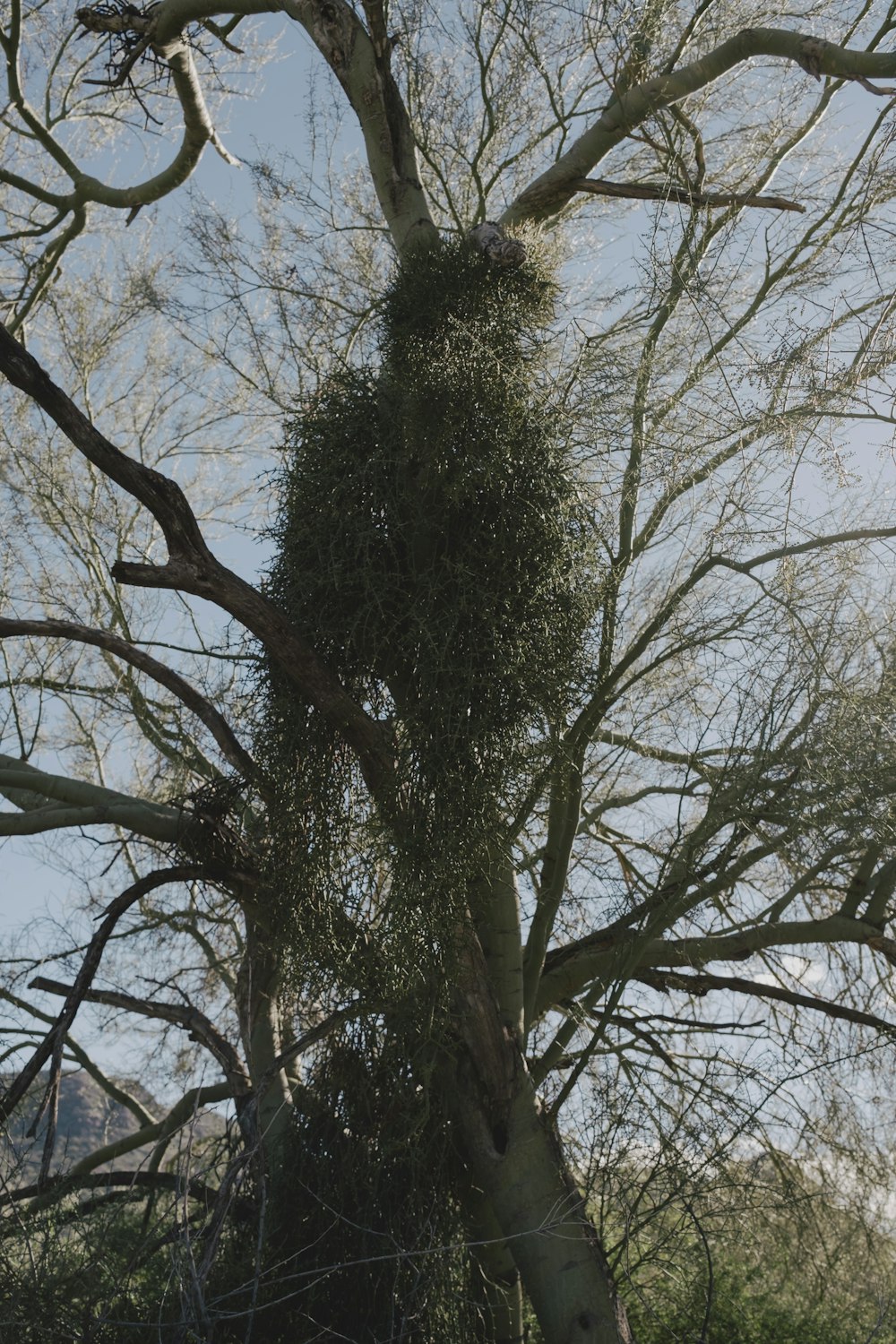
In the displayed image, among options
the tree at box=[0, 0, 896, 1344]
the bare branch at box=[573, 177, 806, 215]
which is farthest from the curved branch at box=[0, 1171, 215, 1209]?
the bare branch at box=[573, 177, 806, 215]

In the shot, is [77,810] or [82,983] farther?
[77,810]

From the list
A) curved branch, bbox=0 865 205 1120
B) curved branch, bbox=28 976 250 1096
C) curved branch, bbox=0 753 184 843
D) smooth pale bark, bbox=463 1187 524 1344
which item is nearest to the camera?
curved branch, bbox=0 865 205 1120

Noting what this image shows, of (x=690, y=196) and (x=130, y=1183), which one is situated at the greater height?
(x=690, y=196)

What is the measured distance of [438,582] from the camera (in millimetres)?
2951

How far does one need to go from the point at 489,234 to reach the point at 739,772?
159 cm

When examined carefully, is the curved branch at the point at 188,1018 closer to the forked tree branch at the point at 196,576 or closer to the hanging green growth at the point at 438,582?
the hanging green growth at the point at 438,582

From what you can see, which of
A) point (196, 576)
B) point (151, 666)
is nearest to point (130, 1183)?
point (151, 666)

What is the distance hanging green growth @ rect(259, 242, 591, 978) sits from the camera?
2855 mm

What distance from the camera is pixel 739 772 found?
3398 millimetres

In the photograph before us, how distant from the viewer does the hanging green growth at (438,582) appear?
9.37 feet

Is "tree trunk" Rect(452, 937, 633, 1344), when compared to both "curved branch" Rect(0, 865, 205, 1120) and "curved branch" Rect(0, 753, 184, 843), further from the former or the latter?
"curved branch" Rect(0, 753, 184, 843)

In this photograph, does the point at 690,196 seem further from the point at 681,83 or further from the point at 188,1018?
the point at 188,1018

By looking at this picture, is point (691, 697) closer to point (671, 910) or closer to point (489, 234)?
point (671, 910)

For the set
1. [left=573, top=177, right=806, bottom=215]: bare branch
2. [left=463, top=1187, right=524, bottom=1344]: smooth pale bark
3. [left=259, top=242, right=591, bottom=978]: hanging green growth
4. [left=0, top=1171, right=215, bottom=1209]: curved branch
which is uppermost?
[left=573, top=177, right=806, bottom=215]: bare branch
